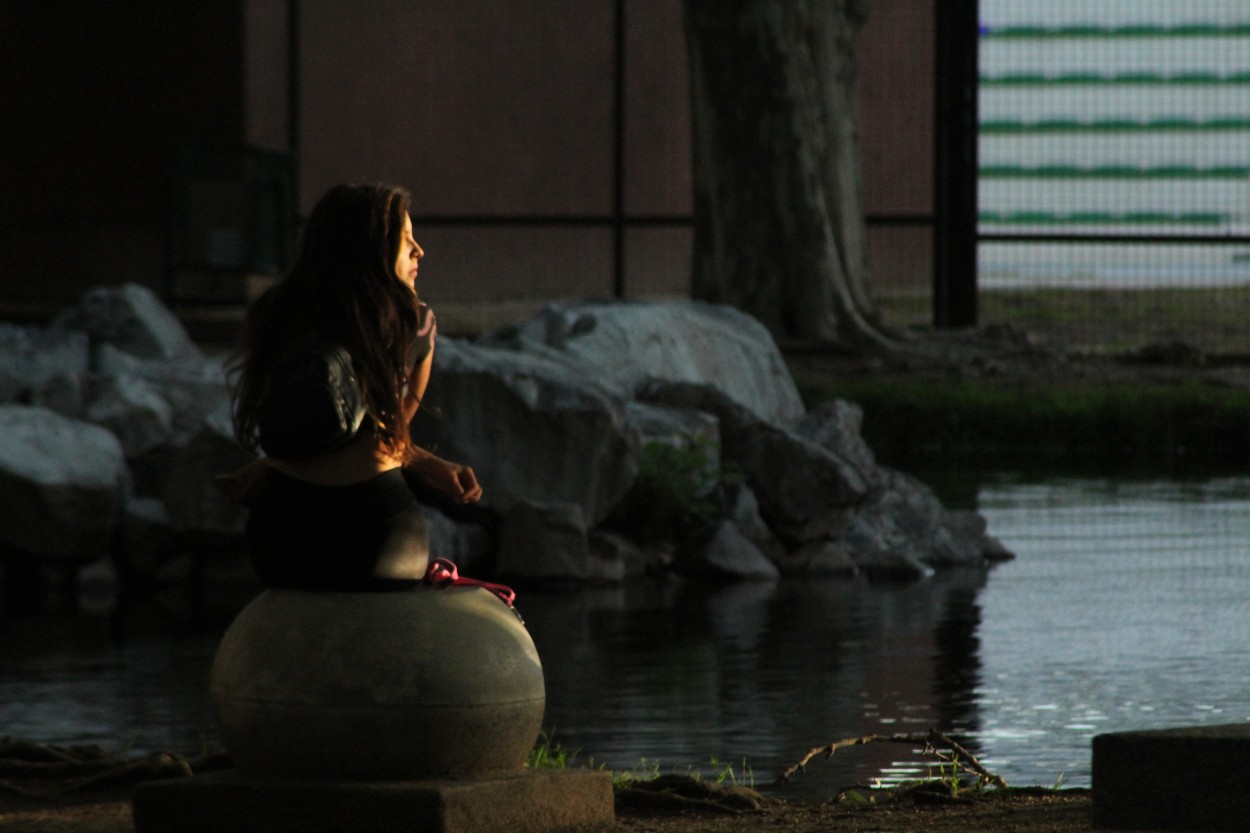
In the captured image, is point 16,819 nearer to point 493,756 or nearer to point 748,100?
point 493,756

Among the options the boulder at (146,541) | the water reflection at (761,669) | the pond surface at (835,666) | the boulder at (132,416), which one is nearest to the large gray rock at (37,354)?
the boulder at (132,416)

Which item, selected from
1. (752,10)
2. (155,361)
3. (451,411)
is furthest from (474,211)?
(451,411)

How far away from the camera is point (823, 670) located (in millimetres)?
9289

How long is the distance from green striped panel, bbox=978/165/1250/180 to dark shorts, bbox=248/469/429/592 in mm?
17787

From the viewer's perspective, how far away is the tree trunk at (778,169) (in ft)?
69.7

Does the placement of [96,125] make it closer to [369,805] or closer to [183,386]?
[183,386]

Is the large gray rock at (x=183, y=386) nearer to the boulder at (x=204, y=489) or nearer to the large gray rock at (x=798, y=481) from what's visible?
the boulder at (x=204, y=489)

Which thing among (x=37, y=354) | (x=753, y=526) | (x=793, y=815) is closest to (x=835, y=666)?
(x=753, y=526)

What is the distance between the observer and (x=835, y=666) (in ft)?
30.8

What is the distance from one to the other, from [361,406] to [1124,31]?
1799 centimetres

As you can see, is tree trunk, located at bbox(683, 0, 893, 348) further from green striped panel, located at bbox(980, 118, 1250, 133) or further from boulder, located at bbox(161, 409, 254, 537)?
boulder, located at bbox(161, 409, 254, 537)

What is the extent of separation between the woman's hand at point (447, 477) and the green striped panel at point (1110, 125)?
58.1 feet

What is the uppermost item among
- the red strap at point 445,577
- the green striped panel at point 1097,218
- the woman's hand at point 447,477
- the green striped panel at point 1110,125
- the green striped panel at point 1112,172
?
the green striped panel at point 1110,125

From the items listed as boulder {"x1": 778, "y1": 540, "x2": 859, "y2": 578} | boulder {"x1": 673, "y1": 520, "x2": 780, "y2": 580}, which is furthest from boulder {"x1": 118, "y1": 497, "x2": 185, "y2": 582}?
boulder {"x1": 778, "y1": 540, "x2": 859, "y2": 578}
